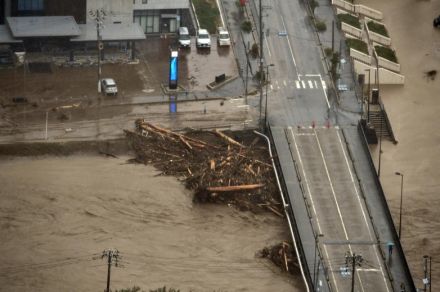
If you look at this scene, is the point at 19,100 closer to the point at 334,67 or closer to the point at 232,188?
the point at 232,188

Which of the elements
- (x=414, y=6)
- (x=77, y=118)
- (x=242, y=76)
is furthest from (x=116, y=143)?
(x=414, y=6)

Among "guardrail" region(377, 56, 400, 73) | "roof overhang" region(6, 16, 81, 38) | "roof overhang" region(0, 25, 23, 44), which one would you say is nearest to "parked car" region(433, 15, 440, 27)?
"guardrail" region(377, 56, 400, 73)

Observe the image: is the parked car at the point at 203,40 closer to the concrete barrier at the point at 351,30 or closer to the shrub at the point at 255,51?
the shrub at the point at 255,51

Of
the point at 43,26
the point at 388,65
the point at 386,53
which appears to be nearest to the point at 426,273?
the point at 388,65

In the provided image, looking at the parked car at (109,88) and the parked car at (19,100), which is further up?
the parked car at (109,88)

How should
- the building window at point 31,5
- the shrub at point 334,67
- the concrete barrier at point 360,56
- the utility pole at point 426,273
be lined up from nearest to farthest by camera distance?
the utility pole at point 426,273
the shrub at point 334,67
the building window at point 31,5
the concrete barrier at point 360,56

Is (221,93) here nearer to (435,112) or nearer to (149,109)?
(149,109)

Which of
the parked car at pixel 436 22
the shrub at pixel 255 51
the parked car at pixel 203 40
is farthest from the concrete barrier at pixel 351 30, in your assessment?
the parked car at pixel 203 40
